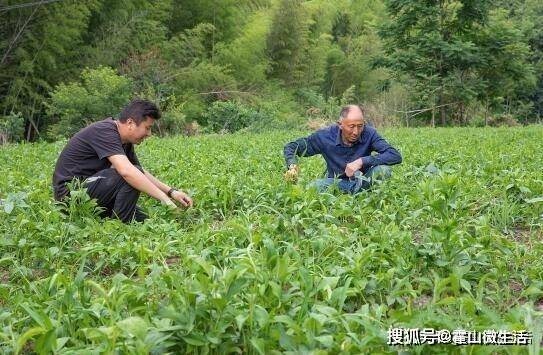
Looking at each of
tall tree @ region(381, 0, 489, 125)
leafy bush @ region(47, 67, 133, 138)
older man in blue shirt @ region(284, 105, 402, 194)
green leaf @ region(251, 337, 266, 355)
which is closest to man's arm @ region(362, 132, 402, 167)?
older man in blue shirt @ region(284, 105, 402, 194)

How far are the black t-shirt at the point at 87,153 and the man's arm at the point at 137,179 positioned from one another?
0.09 meters

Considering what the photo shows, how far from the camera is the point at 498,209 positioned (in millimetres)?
3561

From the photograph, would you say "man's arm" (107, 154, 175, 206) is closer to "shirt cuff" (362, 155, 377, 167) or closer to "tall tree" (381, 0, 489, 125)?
"shirt cuff" (362, 155, 377, 167)

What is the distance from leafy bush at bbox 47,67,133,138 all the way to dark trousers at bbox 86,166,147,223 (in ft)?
35.8

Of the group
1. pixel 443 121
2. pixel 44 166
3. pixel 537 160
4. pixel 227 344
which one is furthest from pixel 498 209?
pixel 443 121

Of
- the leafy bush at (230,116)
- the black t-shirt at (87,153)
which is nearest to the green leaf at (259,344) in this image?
the black t-shirt at (87,153)

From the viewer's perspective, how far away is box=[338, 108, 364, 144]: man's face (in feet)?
14.4

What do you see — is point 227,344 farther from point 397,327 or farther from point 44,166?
point 44,166

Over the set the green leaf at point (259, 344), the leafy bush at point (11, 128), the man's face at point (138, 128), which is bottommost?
the leafy bush at point (11, 128)

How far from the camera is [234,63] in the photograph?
2105 cm

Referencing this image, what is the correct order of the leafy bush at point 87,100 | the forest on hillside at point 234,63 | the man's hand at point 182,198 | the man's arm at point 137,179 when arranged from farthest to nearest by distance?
A: the forest on hillside at point 234,63, the leafy bush at point 87,100, the man's hand at point 182,198, the man's arm at point 137,179

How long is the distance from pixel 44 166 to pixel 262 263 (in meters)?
5.36

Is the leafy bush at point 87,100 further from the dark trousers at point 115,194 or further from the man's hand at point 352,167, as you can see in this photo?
the man's hand at point 352,167

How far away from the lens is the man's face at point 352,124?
4.39 meters
